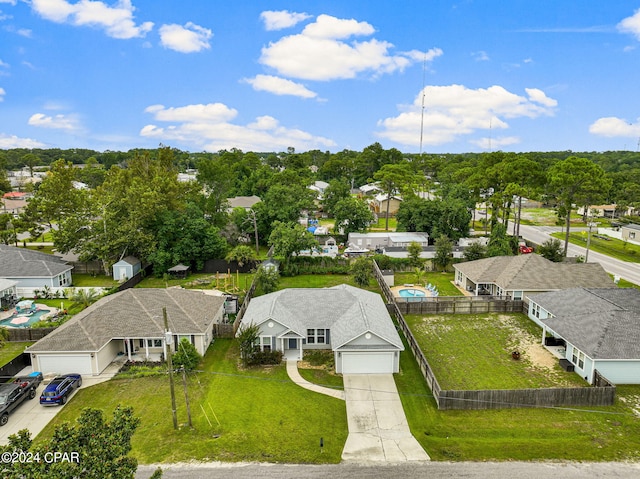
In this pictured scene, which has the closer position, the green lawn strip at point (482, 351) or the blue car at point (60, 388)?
the blue car at point (60, 388)

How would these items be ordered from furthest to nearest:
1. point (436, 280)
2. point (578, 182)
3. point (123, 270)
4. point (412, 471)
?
point (578, 182) < point (436, 280) < point (123, 270) < point (412, 471)

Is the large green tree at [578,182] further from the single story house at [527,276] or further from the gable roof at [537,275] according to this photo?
the gable roof at [537,275]

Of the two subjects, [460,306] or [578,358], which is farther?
[460,306]

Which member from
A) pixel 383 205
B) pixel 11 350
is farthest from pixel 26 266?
pixel 383 205

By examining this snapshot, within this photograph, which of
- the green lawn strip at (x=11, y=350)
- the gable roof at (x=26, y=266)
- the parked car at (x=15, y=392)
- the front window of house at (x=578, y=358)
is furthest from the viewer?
the gable roof at (x=26, y=266)

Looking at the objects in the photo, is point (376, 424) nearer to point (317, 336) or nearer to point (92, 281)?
point (317, 336)

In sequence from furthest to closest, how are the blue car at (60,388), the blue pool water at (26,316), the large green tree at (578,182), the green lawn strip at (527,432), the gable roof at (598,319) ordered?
1. the large green tree at (578,182)
2. the blue pool water at (26,316)
3. the gable roof at (598,319)
4. the blue car at (60,388)
5. the green lawn strip at (527,432)

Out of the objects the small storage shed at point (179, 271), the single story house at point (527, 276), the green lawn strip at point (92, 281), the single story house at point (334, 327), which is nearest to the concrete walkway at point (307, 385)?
the single story house at point (334, 327)
